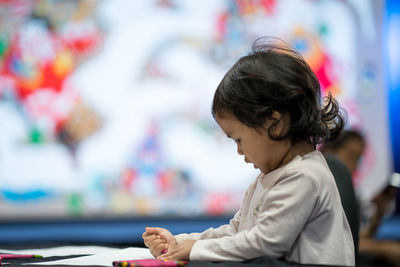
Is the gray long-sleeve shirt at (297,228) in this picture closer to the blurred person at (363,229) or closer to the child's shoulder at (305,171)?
the child's shoulder at (305,171)

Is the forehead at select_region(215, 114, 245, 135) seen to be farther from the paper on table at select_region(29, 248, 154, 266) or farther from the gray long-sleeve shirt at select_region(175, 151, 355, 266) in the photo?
the paper on table at select_region(29, 248, 154, 266)

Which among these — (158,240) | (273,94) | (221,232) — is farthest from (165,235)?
(273,94)

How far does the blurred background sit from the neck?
1963 millimetres

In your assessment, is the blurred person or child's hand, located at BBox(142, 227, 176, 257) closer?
child's hand, located at BBox(142, 227, 176, 257)

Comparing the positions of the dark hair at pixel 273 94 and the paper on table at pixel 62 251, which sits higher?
the dark hair at pixel 273 94

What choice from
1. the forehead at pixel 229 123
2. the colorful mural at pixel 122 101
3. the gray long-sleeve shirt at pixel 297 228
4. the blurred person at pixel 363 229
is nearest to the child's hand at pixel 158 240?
the gray long-sleeve shirt at pixel 297 228

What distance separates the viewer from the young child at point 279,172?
3.26 ft

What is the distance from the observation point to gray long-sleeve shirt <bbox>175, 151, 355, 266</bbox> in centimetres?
99

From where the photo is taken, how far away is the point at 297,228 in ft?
3.27

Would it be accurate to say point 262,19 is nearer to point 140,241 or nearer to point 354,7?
point 354,7

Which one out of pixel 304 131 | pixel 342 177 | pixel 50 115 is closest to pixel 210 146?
pixel 50 115

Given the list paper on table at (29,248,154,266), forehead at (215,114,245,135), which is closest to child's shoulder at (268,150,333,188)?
forehead at (215,114,245,135)

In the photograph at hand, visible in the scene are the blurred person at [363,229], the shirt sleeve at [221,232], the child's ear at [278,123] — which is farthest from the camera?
the blurred person at [363,229]

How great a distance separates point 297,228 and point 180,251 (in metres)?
0.22
